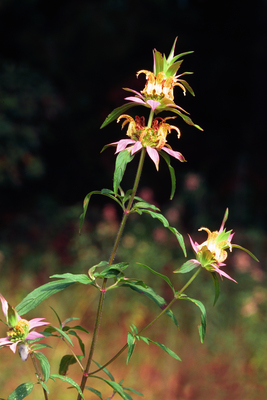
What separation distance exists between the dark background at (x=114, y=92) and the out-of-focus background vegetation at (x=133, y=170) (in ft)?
0.04

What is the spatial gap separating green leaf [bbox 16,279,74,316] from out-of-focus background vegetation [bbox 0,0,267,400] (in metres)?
1.63

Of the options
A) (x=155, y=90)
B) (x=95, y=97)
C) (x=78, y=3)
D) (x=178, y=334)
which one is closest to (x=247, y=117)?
(x=95, y=97)

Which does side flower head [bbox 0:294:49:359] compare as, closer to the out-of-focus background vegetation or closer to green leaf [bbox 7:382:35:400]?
green leaf [bbox 7:382:35:400]

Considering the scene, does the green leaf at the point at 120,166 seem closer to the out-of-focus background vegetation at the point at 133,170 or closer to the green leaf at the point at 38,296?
the green leaf at the point at 38,296

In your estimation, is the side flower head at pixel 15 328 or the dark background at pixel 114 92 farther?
the dark background at pixel 114 92

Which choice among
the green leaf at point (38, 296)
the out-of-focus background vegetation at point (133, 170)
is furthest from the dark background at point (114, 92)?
the green leaf at point (38, 296)

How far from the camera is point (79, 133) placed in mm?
4434

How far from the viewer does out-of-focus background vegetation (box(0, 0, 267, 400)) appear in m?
2.53

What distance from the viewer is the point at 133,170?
4.58 metres

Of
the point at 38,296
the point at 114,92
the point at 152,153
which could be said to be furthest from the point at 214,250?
the point at 114,92

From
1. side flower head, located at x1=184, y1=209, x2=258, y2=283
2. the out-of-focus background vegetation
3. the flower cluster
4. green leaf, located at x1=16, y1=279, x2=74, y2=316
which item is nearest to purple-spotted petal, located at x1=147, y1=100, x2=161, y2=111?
the flower cluster

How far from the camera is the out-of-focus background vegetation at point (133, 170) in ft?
8.30

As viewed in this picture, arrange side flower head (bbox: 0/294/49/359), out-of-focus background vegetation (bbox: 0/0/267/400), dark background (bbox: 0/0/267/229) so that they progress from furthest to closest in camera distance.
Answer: dark background (bbox: 0/0/267/229)
out-of-focus background vegetation (bbox: 0/0/267/400)
side flower head (bbox: 0/294/49/359)

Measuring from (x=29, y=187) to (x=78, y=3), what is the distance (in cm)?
194
